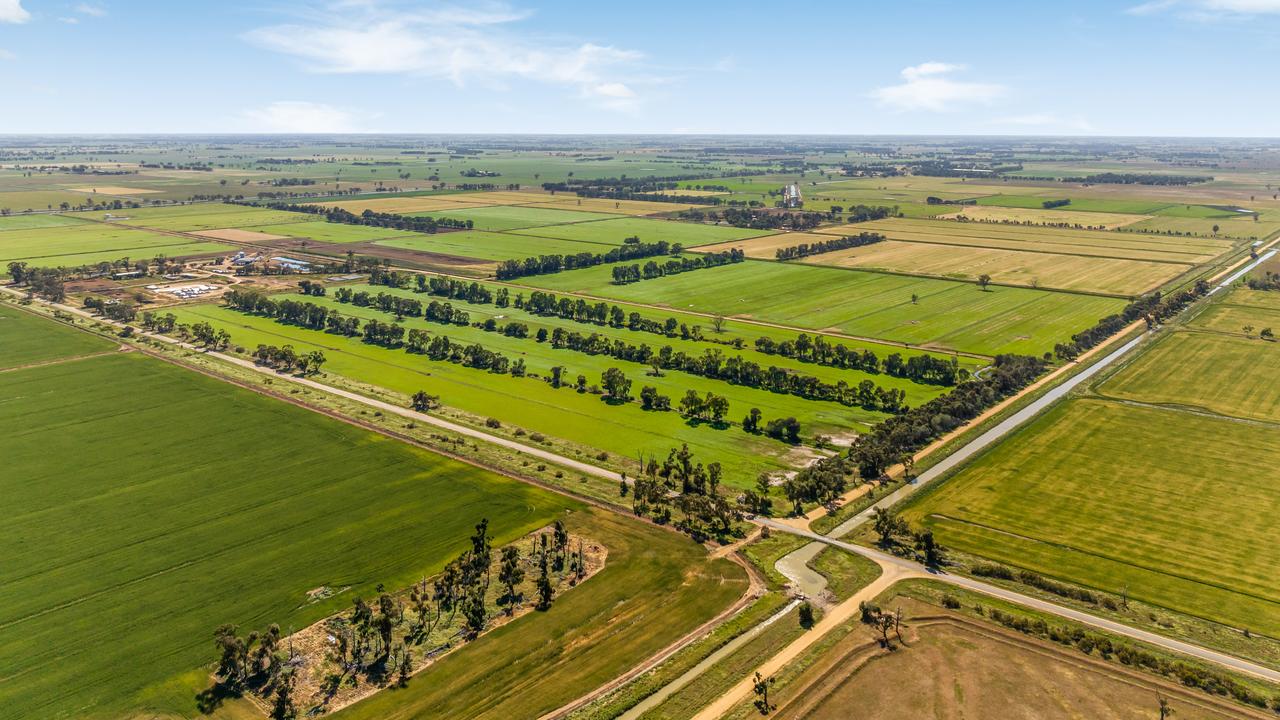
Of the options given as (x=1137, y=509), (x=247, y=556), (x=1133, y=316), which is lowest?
(x=1137, y=509)

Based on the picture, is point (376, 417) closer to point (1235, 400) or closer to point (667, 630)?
point (667, 630)

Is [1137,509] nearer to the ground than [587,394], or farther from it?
nearer to the ground

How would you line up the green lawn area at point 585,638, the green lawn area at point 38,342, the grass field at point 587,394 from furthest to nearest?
the green lawn area at point 38,342 → the grass field at point 587,394 → the green lawn area at point 585,638

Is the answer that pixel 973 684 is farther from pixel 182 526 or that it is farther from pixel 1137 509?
pixel 182 526

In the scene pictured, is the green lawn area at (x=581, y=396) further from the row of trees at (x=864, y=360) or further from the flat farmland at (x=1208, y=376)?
the flat farmland at (x=1208, y=376)

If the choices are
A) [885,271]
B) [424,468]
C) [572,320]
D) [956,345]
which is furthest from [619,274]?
[424,468]

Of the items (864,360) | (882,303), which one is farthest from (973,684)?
(882,303)

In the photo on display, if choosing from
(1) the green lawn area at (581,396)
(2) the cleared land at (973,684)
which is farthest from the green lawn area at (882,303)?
(2) the cleared land at (973,684)
